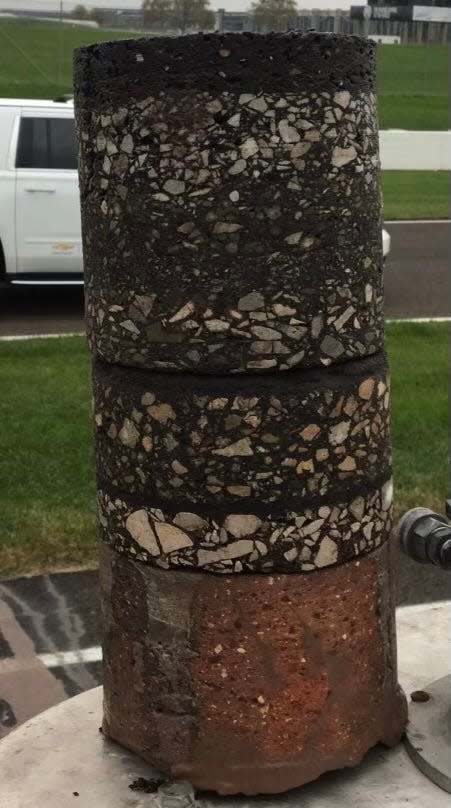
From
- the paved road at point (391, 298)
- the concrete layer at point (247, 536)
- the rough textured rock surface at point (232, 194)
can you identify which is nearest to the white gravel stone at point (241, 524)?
the concrete layer at point (247, 536)

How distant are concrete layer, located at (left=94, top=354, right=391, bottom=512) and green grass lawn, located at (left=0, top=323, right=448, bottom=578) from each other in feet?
7.86

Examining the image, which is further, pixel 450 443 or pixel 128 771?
pixel 450 443

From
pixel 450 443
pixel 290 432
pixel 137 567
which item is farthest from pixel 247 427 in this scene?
pixel 450 443

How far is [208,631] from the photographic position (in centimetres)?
290

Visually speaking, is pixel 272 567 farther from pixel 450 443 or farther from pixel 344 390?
pixel 450 443

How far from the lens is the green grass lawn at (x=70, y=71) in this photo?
28167 millimetres

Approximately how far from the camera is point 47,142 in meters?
11.5

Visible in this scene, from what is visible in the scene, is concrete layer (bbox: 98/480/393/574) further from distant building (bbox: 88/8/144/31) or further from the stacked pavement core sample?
distant building (bbox: 88/8/144/31)

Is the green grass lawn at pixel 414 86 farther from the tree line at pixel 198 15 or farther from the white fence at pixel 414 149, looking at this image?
the tree line at pixel 198 15

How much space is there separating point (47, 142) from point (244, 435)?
9315 mm

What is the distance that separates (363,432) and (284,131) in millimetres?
815

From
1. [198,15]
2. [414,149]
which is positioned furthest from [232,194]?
[414,149]

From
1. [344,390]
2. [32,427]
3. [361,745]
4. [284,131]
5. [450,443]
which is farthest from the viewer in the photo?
[32,427]

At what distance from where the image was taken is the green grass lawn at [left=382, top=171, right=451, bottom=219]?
19.1 m
